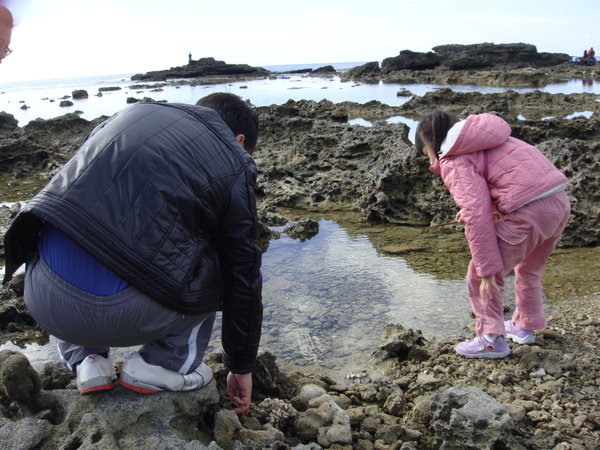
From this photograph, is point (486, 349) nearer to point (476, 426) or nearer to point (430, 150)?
point (476, 426)

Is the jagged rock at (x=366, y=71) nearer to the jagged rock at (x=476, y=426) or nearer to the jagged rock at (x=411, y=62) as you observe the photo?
the jagged rock at (x=411, y=62)

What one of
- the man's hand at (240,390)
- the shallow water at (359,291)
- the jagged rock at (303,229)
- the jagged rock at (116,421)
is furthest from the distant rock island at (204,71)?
the jagged rock at (116,421)

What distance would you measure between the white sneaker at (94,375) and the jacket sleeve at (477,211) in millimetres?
2121

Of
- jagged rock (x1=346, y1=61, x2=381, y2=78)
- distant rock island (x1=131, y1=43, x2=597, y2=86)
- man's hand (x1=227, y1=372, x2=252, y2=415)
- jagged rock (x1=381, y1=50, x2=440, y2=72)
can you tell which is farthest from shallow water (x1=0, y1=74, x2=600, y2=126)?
man's hand (x1=227, y1=372, x2=252, y2=415)

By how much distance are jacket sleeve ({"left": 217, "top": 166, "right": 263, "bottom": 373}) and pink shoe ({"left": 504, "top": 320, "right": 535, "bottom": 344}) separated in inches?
80.5

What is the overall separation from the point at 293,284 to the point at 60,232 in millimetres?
3116

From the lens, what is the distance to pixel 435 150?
123 inches

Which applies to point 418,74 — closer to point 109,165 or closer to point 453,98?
point 453,98

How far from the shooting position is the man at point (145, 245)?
168cm

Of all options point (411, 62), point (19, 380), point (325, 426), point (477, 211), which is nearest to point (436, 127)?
point (477, 211)

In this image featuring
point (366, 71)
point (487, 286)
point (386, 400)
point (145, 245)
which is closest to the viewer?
point (145, 245)

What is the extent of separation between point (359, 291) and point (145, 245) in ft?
10.2

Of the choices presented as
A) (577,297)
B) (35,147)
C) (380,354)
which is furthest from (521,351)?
(35,147)

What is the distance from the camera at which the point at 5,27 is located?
1545mm
